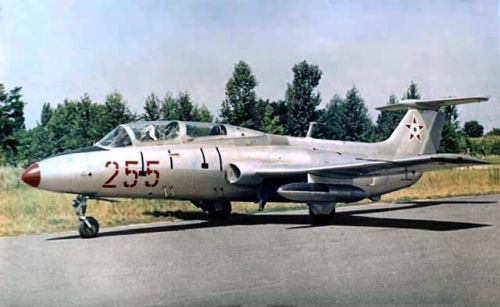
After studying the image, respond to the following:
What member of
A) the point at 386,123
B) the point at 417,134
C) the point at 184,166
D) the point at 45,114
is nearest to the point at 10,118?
the point at 45,114

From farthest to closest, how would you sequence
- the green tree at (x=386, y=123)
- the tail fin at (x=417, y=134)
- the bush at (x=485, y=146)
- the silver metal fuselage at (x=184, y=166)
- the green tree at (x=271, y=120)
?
1. the green tree at (x=386, y=123)
2. the tail fin at (x=417, y=134)
3. the green tree at (x=271, y=120)
4. the bush at (x=485, y=146)
5. the silver metal fuselage at (x=184, y=166)

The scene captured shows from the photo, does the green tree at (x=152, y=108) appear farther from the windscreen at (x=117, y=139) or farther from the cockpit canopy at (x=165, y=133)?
the windscreen at (x=117, y=139)

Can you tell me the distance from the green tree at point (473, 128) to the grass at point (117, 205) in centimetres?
183

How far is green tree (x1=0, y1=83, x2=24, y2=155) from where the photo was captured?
8.19 meters

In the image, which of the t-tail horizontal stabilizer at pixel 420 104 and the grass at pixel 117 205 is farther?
the t-tail horizontal stabilizer at pixel 420 104

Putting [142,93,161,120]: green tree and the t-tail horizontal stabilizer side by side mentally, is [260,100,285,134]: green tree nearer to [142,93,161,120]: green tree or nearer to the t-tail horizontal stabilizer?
[142,93,161,120]: green tree

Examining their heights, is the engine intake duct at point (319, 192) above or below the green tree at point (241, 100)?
below

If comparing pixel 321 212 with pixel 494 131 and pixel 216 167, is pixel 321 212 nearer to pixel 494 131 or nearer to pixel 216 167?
pixel 216 167

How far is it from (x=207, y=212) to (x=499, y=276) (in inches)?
300

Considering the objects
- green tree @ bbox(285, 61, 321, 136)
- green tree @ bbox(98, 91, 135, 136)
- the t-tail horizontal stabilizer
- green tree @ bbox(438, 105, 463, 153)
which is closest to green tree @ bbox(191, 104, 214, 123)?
green tree @ bbox(98, 91, 135, 136)

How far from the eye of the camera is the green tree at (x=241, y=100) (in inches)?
380

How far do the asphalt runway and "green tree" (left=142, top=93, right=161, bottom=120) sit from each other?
2.09m

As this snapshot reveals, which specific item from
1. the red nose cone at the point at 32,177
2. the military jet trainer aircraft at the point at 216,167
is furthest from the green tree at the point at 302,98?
the red nose cone at the point at 32,177

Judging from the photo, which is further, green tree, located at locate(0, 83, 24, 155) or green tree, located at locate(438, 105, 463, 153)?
green tree, located at locate(438, 105, 463, 153)
